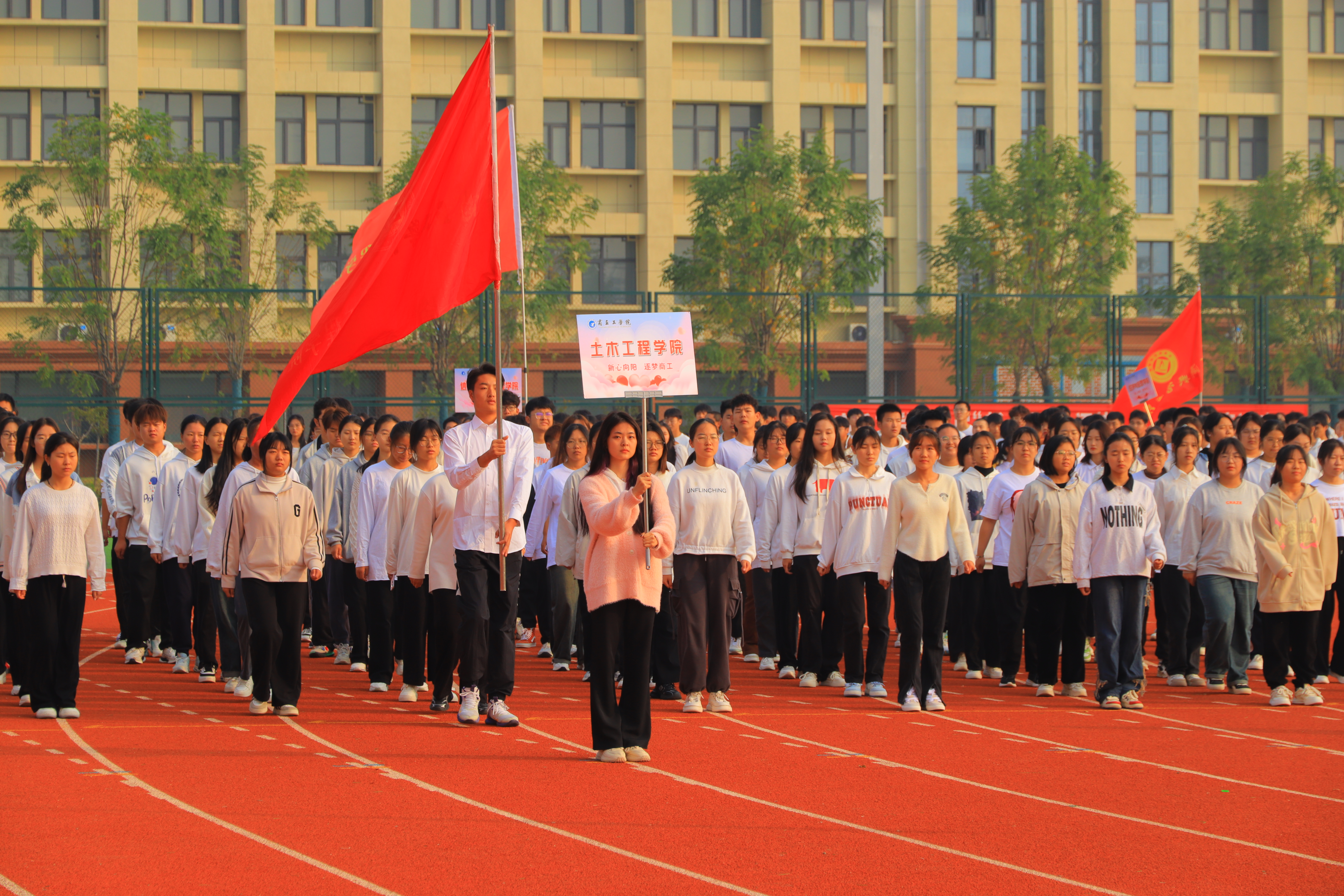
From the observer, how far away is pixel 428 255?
28.6ft

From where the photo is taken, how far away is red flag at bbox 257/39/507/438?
27.6ft

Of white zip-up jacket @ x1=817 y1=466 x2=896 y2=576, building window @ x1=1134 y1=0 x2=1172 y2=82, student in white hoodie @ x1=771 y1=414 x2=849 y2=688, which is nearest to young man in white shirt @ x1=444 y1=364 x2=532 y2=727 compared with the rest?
white zip-up jacket @ x1=817 y1=466 x2=896 y2=576

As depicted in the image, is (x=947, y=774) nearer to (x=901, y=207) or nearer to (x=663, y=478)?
(x=663, y=478)

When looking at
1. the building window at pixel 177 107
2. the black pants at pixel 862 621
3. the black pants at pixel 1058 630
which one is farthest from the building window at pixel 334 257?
the black pants at pixel 1058 630

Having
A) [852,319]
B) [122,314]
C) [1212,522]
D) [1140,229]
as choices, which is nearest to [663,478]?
[1212,522]

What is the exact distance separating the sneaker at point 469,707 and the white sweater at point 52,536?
2.45 m

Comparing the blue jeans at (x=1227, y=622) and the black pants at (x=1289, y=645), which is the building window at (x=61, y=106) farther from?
the black pants at (x=1289, y=645)

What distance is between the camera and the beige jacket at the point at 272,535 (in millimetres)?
9344

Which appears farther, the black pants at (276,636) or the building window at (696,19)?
the building window at (696,19)

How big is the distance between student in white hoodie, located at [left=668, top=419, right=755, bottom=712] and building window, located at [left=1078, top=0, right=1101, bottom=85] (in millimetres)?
36449

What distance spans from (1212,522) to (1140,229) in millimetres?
33973

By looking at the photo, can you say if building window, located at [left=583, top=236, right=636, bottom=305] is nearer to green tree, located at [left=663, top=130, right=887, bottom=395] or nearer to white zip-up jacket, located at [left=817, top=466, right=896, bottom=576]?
green tree, located at [left=663, top=130, right=887, bottom=395]

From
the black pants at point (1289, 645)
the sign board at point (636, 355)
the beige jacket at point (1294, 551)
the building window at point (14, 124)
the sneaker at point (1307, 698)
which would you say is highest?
the building window at point (14, 124)

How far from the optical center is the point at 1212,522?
10.5 metres
